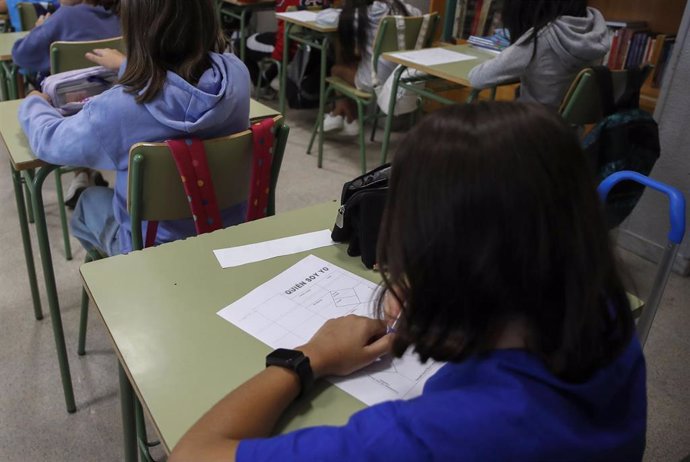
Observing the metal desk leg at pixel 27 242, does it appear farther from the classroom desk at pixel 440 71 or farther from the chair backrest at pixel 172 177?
the classroom desk at pixel 440 71

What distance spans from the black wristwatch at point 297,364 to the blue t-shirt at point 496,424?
6.2 inches

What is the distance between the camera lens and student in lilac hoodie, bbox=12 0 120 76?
2.21m

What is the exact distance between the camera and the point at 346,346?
764 mm

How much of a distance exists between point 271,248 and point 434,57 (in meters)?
1.81

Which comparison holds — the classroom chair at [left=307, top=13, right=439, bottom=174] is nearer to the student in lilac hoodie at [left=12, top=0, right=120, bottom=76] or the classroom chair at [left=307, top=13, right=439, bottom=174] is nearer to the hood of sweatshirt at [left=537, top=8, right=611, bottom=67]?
the hood of sweatshirt at [left=537, top=8, right=611, bottom=67]

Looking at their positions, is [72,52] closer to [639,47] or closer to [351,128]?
[351,128]

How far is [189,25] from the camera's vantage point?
133cm

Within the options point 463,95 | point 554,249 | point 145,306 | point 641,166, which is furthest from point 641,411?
point 463,95

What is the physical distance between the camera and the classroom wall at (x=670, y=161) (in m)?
2.21

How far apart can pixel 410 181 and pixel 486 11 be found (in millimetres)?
3525

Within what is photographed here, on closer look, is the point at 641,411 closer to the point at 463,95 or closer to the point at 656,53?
the point at 656,53

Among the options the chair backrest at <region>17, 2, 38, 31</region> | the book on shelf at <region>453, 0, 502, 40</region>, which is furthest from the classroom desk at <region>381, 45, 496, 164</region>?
the chair backrest at <region>17, 2, 38, 31</region>

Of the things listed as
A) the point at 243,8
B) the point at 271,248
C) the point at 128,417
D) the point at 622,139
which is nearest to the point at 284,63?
the point at 243,8

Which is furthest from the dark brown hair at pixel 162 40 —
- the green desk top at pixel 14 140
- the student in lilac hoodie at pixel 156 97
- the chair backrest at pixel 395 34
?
the chair backrest at pixel 395 34
